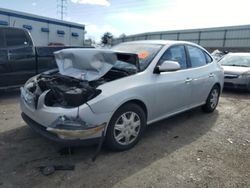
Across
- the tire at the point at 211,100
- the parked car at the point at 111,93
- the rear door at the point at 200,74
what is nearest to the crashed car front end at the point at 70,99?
the parked car at the point at 111,93

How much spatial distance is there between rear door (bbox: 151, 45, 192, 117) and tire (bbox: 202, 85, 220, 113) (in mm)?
1111

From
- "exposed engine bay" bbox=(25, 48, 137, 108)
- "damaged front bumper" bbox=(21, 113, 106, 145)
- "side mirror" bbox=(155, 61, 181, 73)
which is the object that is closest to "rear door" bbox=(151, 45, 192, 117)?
"side mirror" bbox=(155, 61, 181, 73)

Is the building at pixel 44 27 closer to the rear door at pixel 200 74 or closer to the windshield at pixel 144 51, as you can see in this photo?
the windshield at pixel 144 51

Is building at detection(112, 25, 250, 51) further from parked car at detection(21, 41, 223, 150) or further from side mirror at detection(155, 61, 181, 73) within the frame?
side mirror at detection(155, 61, 181, 73)

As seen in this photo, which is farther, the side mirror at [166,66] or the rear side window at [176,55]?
the rear side window at [176,55]

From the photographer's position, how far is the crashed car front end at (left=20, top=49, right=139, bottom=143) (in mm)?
2869

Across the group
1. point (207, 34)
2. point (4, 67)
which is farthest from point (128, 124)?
point (207, 34)

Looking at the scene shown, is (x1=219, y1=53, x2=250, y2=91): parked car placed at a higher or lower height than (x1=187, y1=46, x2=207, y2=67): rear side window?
lower

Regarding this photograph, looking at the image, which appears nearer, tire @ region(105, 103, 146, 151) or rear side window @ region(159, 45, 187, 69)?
tire @ region(105, 103, 146, 151)

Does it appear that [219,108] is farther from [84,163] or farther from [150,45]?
[84,163]

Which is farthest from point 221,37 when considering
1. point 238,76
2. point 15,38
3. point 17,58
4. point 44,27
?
point 17,58

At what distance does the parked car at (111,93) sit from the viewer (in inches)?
115

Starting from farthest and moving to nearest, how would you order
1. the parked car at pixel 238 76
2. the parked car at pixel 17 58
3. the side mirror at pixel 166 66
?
the parked car at pixel 238 76
the parked car at pixel 17 58
the side mirror at pixel 166 66

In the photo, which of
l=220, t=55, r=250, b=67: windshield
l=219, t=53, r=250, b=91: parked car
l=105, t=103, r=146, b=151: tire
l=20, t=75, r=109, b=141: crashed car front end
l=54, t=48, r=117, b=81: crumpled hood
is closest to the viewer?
l=20, t=75, r=109, b=141: crashed car front end
